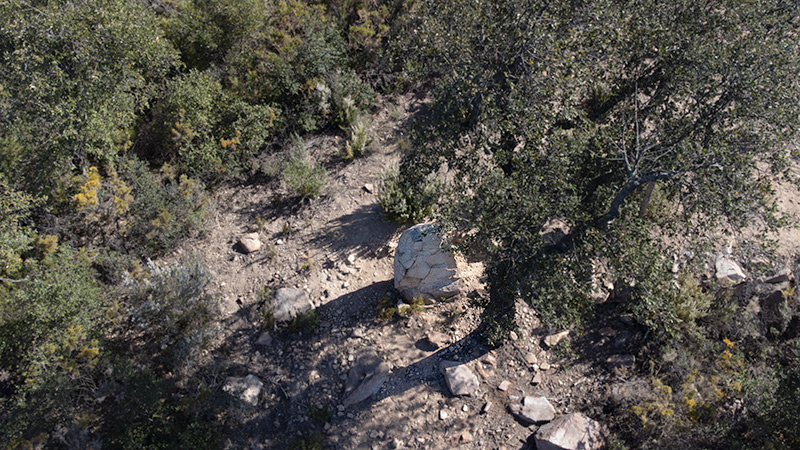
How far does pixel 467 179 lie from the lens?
8086mm

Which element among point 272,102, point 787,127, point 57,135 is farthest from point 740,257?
point 57,135

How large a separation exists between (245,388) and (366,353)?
6.50ft

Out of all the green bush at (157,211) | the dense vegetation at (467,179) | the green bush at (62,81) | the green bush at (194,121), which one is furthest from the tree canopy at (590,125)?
the green bush at (62,81)

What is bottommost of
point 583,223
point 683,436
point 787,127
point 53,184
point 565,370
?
point 683,436

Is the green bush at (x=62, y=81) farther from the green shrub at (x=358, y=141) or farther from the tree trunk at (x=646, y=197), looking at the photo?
the tree trunk at (x=646, y=197)

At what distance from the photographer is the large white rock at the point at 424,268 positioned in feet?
27.0

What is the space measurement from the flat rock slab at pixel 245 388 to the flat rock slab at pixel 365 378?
141cm

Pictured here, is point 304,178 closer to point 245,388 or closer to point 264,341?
point 264,341

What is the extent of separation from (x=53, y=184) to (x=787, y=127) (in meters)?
12.5

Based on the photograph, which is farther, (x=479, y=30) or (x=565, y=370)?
(x=565, y=370)

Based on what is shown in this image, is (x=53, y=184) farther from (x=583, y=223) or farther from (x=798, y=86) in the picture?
(x=798, y=86)

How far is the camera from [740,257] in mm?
8805

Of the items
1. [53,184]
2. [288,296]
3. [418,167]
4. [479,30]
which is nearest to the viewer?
[479,30]

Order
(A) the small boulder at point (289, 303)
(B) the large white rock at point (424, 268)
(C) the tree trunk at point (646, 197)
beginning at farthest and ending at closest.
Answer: (C) the tree trunk at point (646, 197), (A) the small boulder at point (289, 303), (B) the large white rock at point (424, 268)
